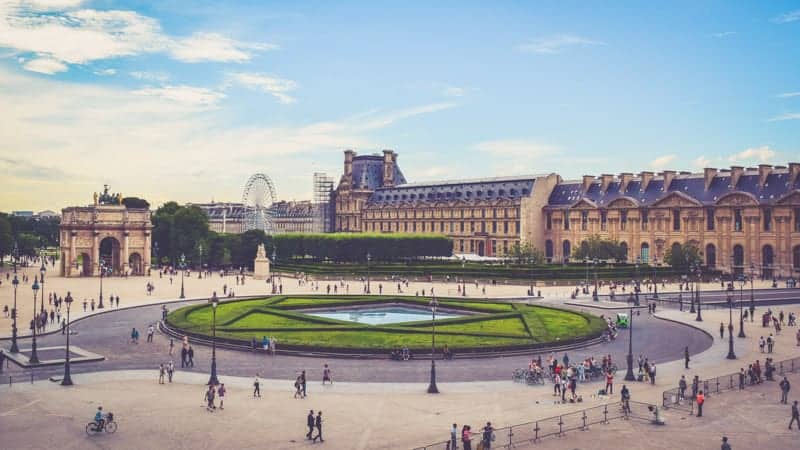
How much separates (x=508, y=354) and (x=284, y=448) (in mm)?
21339

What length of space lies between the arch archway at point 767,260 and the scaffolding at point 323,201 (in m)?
99.8

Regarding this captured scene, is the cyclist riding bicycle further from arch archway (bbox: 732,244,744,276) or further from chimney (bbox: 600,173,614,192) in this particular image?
chimney (bbox: 600,173,614,192)

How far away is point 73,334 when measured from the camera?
51.8 meters

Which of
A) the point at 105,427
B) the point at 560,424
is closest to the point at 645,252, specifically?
the point at 560,424

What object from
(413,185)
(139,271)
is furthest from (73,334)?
(413,185)

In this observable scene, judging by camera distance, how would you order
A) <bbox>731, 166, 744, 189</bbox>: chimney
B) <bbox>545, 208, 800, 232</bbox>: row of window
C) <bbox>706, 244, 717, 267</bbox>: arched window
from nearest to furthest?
<bbox>545, 208, 800, 232</bbox>: row of window, <bbox>731, 166, 744, 189</bbox>: chimney, <bbox>706, 244, 717, 267</bbox>: arched window

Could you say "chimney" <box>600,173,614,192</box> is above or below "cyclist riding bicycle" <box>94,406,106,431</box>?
above

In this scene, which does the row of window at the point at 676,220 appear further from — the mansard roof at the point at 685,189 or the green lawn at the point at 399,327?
the green lawn at the point at 399,327

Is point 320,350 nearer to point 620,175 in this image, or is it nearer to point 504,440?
point 504,440

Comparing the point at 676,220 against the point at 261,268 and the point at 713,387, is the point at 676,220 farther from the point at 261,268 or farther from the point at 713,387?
the point at 713,387

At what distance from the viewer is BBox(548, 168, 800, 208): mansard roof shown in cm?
10719

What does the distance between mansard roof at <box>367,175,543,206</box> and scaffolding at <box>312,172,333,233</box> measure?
1151 centimetres

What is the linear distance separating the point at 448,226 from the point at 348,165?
1455 inches

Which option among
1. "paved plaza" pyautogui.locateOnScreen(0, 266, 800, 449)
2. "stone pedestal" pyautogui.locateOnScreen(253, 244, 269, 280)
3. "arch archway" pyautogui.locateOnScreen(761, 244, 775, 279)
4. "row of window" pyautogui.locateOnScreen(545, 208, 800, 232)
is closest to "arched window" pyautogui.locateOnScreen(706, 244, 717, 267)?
"row of window" pyautogui.locateOnScreen(545, 208, 800, 232)
